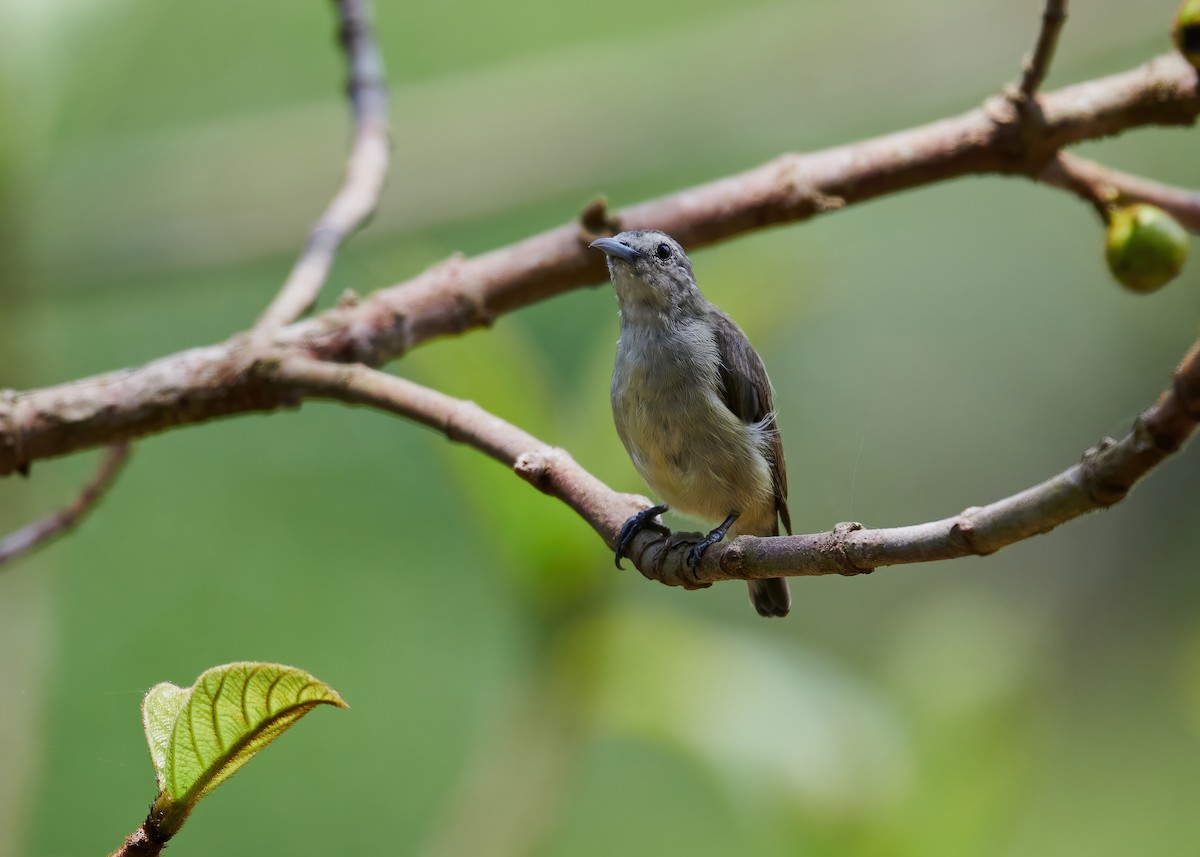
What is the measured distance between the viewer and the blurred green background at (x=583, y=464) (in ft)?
7.98

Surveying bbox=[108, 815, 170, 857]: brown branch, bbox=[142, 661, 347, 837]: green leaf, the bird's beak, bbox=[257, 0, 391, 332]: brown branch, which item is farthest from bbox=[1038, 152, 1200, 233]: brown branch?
bbox=[108, 815, 170, 857]: brown branch

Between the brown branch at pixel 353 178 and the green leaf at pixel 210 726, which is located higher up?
the brown branch at pixel 353 178

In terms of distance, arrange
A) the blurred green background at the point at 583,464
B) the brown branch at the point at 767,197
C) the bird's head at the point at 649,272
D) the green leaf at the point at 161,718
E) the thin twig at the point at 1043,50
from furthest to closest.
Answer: the blurred green background at the point at 583,464 → the bird's head at the point at 649,272 → the brown branch at the point at 767,197 → the thin twig at the point at 1043,50 → the green leaf at the point at 161,718

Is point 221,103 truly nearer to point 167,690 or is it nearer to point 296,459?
point 296,459

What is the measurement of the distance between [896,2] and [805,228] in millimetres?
1908

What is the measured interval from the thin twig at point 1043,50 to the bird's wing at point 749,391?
644 mm

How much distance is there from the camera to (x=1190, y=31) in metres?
1.59

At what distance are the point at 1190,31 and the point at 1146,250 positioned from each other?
1.10 ft

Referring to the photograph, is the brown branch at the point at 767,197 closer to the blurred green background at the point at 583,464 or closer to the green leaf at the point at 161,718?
the blurred green background at the point at 583,464

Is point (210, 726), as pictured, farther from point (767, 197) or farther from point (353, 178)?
point (353, 178)

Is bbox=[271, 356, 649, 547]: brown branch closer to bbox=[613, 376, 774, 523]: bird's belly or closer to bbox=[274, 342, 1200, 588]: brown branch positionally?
bbox=[274, 342, 1200, 588]: brown branch

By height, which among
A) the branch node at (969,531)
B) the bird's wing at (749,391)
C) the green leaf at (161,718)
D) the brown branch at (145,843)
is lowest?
the brown branch at (145,843)

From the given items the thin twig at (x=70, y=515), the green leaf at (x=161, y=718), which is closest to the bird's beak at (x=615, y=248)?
the thin twig at (x=70, y=515)

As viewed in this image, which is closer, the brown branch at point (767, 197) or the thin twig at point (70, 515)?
the thin twig at point (70, 515)
